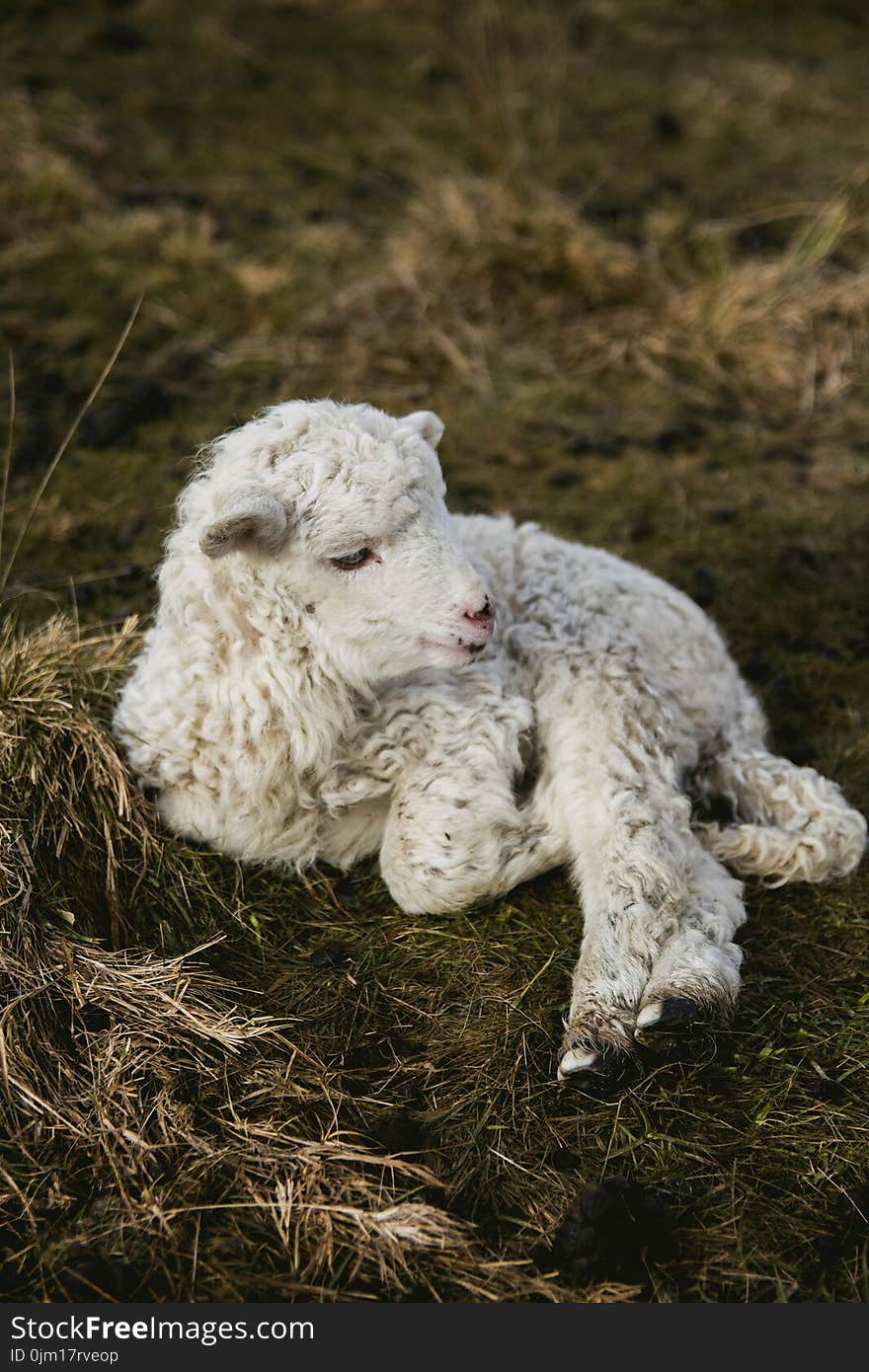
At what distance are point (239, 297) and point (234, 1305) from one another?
24.4 ft

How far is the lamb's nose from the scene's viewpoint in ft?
12.6

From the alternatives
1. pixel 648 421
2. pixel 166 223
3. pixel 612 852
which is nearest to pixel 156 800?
pixel 612 852

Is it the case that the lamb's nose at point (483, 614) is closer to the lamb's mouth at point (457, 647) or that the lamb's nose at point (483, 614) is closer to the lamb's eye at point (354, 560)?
the lamb's mouth at point (457, 647)

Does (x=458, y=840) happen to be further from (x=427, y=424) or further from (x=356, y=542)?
(x=427, y=424)

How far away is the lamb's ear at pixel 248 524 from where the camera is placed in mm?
3682

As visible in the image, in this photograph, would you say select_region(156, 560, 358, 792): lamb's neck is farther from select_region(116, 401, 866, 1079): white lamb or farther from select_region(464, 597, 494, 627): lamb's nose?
select_region(464, 597, 494, 627): lamb's nose

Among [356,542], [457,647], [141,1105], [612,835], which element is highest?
[356,542]

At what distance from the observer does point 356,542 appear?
3855 millimetres

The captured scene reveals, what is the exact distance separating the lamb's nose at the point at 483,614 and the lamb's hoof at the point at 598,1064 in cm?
142

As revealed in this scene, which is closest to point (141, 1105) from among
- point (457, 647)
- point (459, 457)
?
point (457, 647)

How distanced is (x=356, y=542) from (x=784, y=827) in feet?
6.84

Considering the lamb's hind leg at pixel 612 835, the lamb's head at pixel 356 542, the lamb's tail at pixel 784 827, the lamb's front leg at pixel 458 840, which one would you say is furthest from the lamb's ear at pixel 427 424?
the lamb's tail at pixel 784 827

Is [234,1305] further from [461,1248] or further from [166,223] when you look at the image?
[166,223]

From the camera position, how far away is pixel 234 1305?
304 centimetres
